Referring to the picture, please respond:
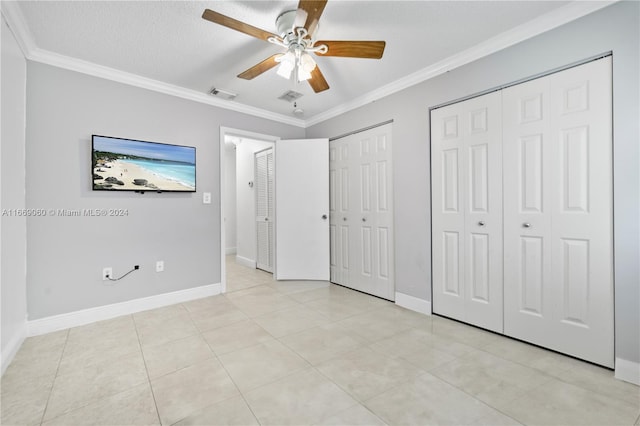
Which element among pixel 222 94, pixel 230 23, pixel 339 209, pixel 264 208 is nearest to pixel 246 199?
pixel 264 208

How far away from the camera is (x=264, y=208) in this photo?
4883 millimetres

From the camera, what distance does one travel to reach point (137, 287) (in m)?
2.98

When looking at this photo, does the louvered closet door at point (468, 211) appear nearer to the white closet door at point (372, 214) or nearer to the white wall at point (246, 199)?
the white closet door at point (372, 214)

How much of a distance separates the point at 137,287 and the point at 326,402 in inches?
95.0

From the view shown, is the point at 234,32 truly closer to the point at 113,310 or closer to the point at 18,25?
the point at 18,25

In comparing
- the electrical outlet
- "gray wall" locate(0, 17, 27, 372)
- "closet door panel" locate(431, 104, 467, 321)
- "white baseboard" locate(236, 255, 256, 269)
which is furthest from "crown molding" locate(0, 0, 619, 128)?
"white baseboard" locate(236, 255, 256, 269)

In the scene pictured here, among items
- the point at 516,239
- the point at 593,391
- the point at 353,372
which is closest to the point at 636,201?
the point at 516,239

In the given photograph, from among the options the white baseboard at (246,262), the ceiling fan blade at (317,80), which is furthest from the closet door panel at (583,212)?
the white baseboard at (246,262)

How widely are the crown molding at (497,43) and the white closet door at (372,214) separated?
0.41 metres

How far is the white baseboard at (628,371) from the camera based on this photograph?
1715 mm

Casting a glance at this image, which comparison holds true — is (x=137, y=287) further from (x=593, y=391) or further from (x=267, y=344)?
(x=593, y=391)

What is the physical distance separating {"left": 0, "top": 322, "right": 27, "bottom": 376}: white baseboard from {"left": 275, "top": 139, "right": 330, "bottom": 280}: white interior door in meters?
2.58

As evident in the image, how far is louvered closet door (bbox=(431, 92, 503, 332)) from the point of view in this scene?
2408 millimetres

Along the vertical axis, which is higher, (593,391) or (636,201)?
(636,201)
